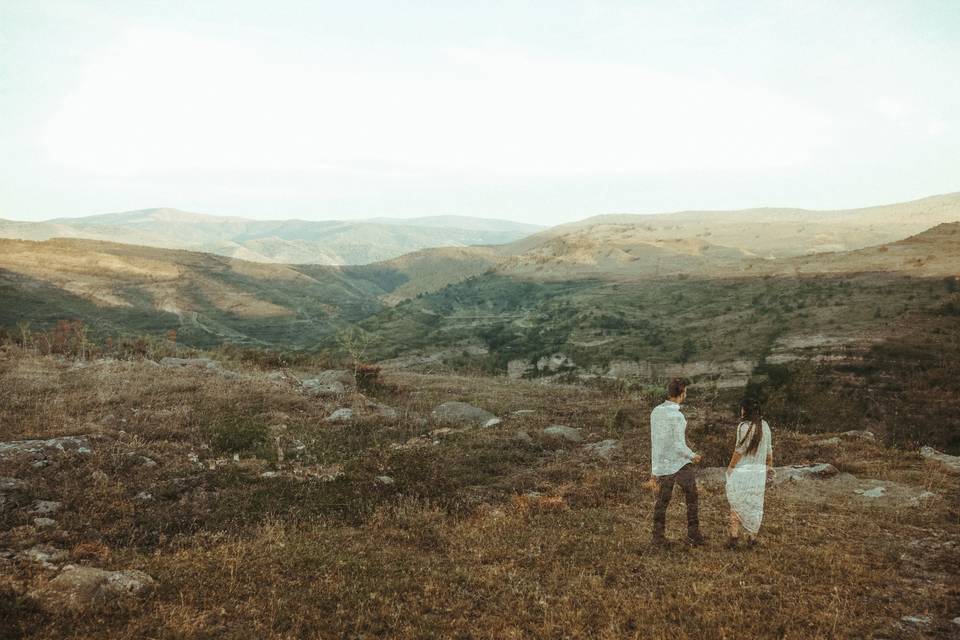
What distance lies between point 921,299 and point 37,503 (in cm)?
4710

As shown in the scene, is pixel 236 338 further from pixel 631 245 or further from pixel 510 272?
pixel 631 245

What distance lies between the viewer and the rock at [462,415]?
17.8 m

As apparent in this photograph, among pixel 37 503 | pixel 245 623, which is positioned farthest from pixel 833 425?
pixel 37 503

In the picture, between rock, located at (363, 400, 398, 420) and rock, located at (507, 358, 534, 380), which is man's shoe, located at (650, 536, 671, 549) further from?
rock, located at (507, 358, 534, 380)

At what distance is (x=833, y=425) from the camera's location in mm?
20516

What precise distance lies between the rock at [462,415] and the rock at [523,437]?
6.94 ft

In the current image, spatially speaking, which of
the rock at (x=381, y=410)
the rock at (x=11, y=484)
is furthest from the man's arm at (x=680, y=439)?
the rock at (x=381, y=410)

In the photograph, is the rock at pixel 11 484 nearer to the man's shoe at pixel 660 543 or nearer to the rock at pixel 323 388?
the man's shoe at pixel 660 543

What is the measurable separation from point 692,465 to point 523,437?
7908 millimetres

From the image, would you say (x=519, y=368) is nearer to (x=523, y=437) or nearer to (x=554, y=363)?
(x=554, y=363)

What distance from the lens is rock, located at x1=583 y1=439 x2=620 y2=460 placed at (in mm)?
14156

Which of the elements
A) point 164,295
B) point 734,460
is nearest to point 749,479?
point 734,460

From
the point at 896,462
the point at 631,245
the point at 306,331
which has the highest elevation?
the point at 631,245

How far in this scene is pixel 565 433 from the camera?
53.1 feet
